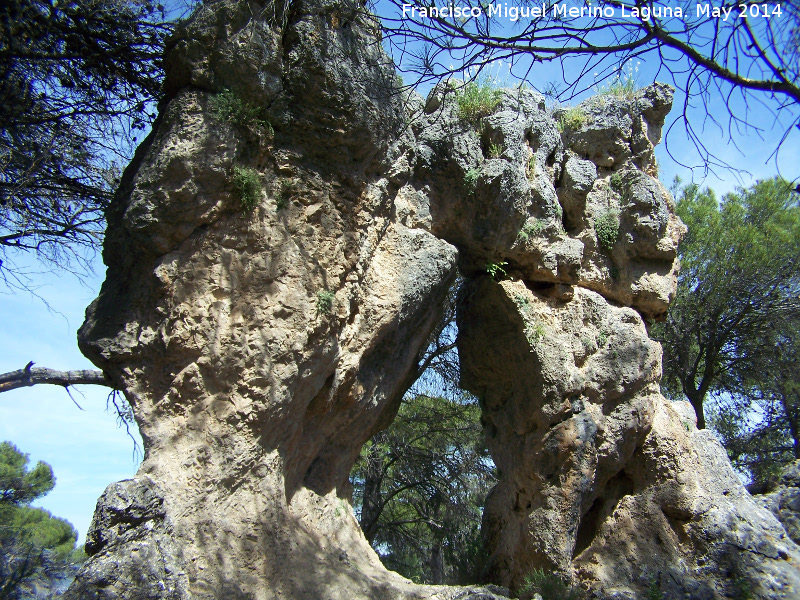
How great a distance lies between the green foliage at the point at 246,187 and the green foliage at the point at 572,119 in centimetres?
427

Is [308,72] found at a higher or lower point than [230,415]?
higher

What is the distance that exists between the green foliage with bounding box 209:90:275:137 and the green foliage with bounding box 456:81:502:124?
2.39 meters

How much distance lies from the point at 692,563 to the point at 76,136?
741cm

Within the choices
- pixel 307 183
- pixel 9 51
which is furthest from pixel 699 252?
pixel 9 51

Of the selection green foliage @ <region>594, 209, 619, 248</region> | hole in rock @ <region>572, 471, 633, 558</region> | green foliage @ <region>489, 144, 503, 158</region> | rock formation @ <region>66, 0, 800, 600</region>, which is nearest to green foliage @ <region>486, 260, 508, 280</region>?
rock formation @ <region>66, 0, 800, 600</region>

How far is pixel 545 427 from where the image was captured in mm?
6234

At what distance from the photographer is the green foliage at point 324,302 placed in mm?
4586

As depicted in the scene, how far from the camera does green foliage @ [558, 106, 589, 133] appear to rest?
7.28m

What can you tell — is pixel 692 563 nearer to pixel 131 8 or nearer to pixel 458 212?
pixel 458 212

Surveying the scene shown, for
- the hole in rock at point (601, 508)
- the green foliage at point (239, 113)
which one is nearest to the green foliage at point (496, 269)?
the hole in rock at point (601, 508)

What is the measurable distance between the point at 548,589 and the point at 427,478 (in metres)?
4.95

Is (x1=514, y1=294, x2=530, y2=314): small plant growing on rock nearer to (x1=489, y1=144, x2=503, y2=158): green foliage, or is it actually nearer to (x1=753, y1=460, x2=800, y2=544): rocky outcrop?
(x1=489, y1=144, x2=503, y2=158): green foliage

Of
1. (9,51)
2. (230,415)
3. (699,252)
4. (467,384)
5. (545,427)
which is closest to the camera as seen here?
(230,415)

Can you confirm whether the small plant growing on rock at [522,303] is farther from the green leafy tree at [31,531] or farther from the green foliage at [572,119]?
the green leafy tree at [31,531]
